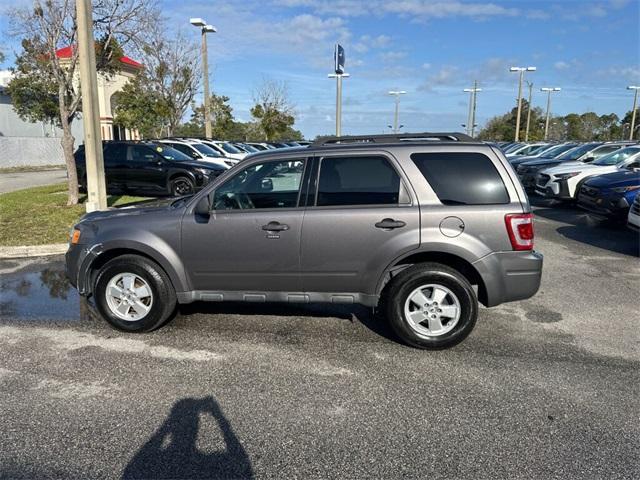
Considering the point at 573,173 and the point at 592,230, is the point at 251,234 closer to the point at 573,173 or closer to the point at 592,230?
the point at 592,230

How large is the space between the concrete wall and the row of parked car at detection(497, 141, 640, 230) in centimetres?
3087

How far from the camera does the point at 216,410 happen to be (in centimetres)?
324

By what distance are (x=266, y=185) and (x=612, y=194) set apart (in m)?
7.76

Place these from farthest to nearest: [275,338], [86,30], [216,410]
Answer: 1. [86,30]
2. [275,338]
3. [216,410]

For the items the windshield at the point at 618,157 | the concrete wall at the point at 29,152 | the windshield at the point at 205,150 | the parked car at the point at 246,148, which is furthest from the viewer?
the concrete wall at the point at 29,152

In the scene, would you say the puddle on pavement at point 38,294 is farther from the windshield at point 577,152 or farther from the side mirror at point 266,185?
the windshield at point 577,152

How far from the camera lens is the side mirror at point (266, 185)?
4438 mm

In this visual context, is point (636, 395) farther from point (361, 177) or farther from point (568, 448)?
point (361, 177)

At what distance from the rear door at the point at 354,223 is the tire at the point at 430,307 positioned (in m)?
0.23

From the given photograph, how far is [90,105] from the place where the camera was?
8727 millimetres

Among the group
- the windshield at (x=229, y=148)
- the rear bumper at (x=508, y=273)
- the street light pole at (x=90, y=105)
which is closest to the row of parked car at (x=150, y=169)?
the street light pole at (x=90, y=105)

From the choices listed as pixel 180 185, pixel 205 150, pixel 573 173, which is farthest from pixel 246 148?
pixel 573 173

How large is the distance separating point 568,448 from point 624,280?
435 cm

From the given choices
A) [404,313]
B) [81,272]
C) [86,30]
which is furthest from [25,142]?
[404,313]
